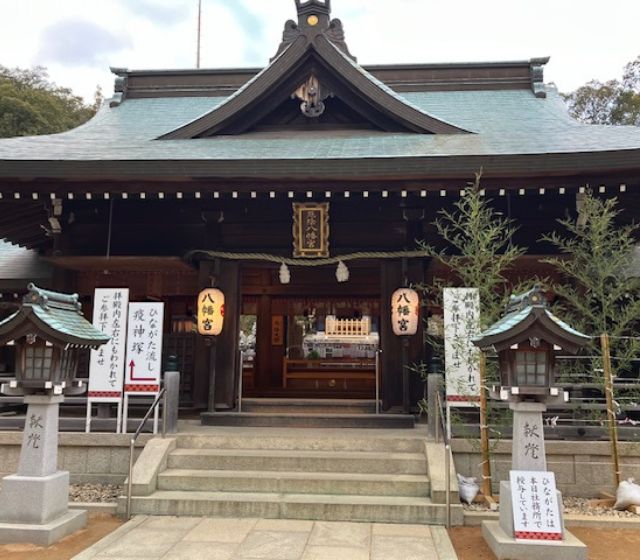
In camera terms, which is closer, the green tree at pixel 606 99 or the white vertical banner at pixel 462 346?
the white vertical banner at pixel 462 346

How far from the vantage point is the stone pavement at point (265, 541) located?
4.67m

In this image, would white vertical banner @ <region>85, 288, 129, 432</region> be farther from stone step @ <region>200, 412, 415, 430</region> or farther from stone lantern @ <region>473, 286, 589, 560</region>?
stone lantern @ <region>473, 286, 589, 560</region>

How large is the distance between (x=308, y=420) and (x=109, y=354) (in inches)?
123

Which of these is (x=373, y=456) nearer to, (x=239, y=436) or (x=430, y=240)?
(x=239, y=436)

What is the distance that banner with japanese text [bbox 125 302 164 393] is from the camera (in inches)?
281

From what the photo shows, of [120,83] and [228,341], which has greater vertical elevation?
[120,83]

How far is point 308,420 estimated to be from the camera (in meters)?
7.96

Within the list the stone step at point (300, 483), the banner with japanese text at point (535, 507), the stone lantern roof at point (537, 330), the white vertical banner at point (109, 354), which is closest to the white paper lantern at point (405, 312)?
the stone step at point (300, 483)

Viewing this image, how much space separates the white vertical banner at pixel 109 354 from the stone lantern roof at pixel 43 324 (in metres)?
1.44

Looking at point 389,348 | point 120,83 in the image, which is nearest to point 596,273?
point 389,348

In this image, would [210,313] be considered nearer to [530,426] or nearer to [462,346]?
[462,346]

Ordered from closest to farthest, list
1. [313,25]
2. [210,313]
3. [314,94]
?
[210,313] → [313,25] → [314,94]

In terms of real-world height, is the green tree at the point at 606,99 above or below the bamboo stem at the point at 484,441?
above

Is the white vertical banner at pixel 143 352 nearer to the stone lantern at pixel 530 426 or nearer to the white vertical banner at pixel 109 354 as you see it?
the white vertical banner at pixel 109 354
